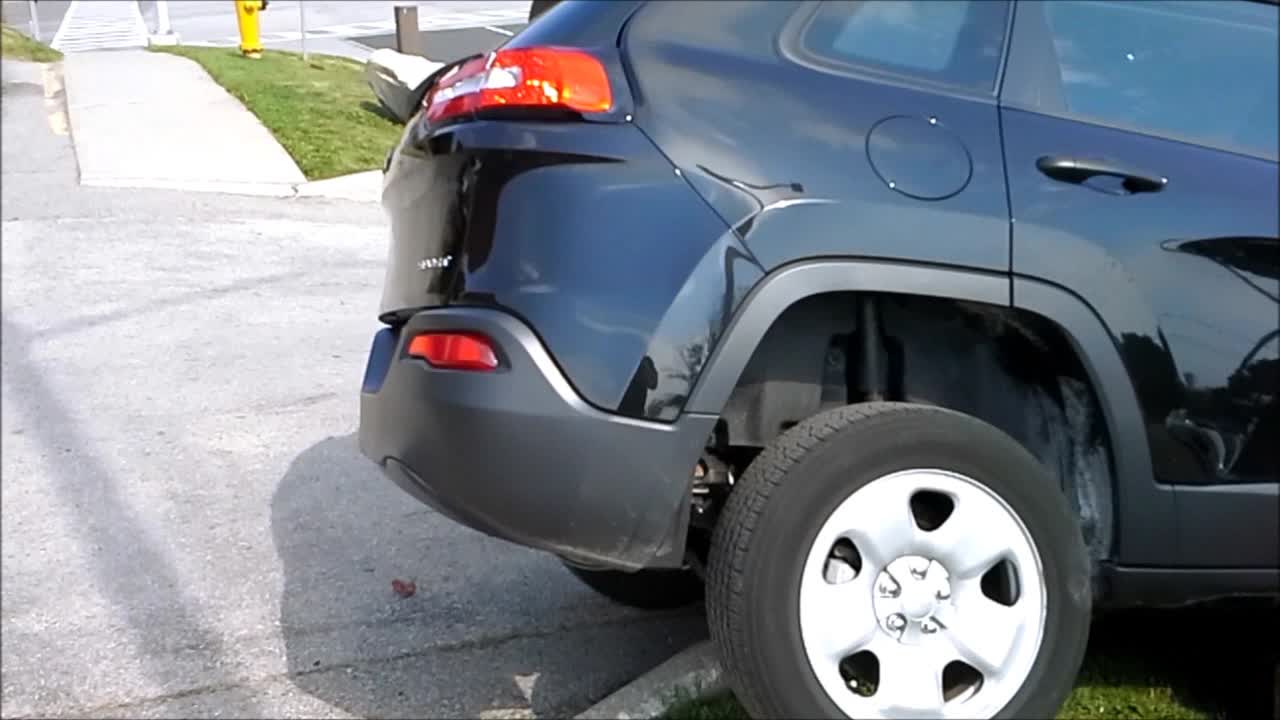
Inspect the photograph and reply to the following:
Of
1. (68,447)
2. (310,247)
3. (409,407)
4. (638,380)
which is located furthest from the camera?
(310,247)

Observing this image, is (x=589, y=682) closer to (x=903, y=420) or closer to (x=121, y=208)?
(x=903, y=420)

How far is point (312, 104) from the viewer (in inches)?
284

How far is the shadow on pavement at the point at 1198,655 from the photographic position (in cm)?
334

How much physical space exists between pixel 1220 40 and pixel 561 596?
2.27 meters

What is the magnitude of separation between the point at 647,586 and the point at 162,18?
195 cm

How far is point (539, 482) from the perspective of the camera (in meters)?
2.67

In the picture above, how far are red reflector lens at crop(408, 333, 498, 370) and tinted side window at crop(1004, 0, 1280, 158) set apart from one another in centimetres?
120

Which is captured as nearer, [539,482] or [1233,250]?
[539,482]

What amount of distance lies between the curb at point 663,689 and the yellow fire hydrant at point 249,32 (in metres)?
2.89

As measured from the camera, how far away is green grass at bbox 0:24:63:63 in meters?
1.68

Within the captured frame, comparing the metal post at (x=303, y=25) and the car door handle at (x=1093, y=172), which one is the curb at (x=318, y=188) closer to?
the metal post at (x=303, y=25)

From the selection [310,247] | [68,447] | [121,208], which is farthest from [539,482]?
[310,247]

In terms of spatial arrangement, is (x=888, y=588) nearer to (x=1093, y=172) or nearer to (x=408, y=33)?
(x=1093, y=172)

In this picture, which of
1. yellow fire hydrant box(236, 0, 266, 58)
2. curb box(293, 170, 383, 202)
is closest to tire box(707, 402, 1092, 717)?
yellow fire hydrant box(236, 0, 266, 58)
